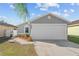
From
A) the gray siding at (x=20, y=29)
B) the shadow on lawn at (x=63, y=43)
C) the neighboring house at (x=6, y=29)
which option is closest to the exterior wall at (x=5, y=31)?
the neighboring house at (x=6, y=29)

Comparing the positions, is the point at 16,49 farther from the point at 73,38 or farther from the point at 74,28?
the point at 74,28

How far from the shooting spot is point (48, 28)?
782cm

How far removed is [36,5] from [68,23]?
3.65ft

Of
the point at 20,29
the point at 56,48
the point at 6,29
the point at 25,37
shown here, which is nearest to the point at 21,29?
the point at 20,29

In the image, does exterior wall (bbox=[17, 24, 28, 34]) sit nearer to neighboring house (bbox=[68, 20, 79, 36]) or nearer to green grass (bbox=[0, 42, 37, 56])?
green grass (bbox=[0, 42, 37, 56])

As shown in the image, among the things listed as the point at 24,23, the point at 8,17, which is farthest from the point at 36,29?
the point at 8,17

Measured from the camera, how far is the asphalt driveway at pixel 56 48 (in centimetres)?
768

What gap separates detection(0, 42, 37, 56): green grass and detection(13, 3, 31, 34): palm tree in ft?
2.58

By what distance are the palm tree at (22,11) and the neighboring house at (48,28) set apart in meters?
0.19

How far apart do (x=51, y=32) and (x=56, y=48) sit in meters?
0.50

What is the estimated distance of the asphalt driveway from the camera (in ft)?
25.2

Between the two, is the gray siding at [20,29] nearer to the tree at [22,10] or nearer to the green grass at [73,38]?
the tree at [22,10]

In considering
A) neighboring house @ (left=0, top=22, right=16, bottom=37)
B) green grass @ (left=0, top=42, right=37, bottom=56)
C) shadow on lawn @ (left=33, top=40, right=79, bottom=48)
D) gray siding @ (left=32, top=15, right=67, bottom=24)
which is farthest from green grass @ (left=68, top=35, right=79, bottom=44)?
neighboring house @ (left=0, top=22, right=16, bottom=37)

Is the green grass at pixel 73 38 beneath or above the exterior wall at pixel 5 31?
beneath
